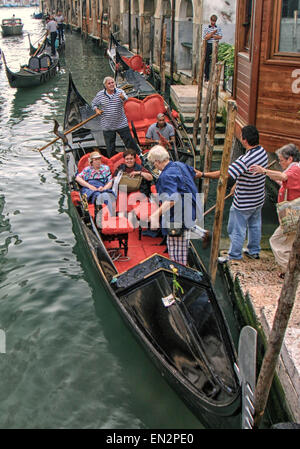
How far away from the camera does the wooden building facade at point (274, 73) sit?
4.77 metres

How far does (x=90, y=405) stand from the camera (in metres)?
3.23

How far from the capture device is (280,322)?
91.1 inches

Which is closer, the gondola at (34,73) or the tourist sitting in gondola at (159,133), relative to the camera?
the tourist sitting in gondola at (159,133)

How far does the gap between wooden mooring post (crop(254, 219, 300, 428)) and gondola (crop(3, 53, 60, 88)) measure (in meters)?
12.7

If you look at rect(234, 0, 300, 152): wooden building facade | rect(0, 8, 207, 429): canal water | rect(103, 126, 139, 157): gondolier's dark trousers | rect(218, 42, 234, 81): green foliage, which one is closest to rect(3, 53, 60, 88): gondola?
rect(218, 42, 234, 81): green foliage

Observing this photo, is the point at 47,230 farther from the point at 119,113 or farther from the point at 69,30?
the point at 69,30

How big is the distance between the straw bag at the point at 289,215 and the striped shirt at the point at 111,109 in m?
3.38

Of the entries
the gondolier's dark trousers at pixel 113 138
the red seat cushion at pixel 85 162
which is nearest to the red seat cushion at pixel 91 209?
the red seat cushion at pixel 85 162

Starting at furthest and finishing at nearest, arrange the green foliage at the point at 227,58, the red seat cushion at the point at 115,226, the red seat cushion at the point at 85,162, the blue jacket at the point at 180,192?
the green foliage at the point at 227,58 < the red seat cushion at the point at 85,162 < the red seat cushion at the point at 115,226 < the blue jacket at the point at 180,192

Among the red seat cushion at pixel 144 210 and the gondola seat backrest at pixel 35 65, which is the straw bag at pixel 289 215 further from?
the gondola seat backrest at pixel 35 65

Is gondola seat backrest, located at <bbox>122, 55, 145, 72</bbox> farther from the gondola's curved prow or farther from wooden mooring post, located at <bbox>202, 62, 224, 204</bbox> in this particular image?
the gondola's curved prow

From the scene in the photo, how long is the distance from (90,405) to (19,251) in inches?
97.9

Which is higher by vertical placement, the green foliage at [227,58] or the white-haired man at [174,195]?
the green foliage at [227,58]
